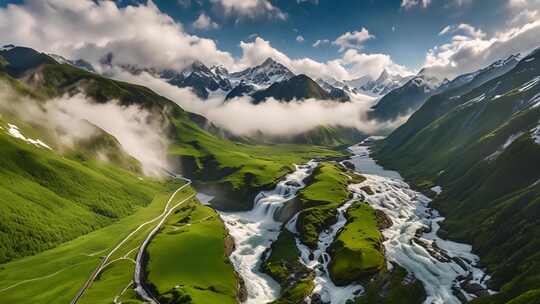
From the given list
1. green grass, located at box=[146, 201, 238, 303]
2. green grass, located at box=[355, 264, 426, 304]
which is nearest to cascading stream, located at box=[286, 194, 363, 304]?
green grass, located at box=[355, 264, 426, 304]

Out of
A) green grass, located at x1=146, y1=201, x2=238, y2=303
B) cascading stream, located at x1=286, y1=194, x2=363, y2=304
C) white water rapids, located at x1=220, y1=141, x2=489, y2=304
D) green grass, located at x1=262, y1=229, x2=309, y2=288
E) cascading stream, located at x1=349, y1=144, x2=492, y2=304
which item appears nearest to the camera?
cascading stream, located at x1=349, y1=144, x2=492, y2=304

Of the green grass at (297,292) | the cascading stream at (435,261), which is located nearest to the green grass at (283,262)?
the green grass at (297,292)

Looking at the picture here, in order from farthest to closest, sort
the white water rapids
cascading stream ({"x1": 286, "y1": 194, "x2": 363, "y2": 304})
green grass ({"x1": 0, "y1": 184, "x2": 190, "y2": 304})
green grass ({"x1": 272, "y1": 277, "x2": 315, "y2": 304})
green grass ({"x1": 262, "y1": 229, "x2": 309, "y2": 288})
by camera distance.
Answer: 1. green grass ({"x1": 262, "y1": 229, "x2": 309, "y2": 288})
2. green grass ({"x1": 0, "y1": 184, "x2": 190, "y2": 304})
3. the white water rapids
4. cascading stream ({"x1": 286, "y1": 194, "x2": 363, "y2": 304})
5. green grass ({"x1": 272, "y1": 277, "x2": 315, "y2": 304})

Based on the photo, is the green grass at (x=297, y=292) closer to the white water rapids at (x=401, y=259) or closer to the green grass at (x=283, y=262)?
the white water rapids at (x=401, y=259)

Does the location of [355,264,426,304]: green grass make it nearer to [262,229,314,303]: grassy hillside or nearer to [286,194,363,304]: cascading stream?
[286,194,363,304]: cascading stream

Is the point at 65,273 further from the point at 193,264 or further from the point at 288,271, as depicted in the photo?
the point at 288,271

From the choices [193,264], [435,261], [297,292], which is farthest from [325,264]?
[193,264]
